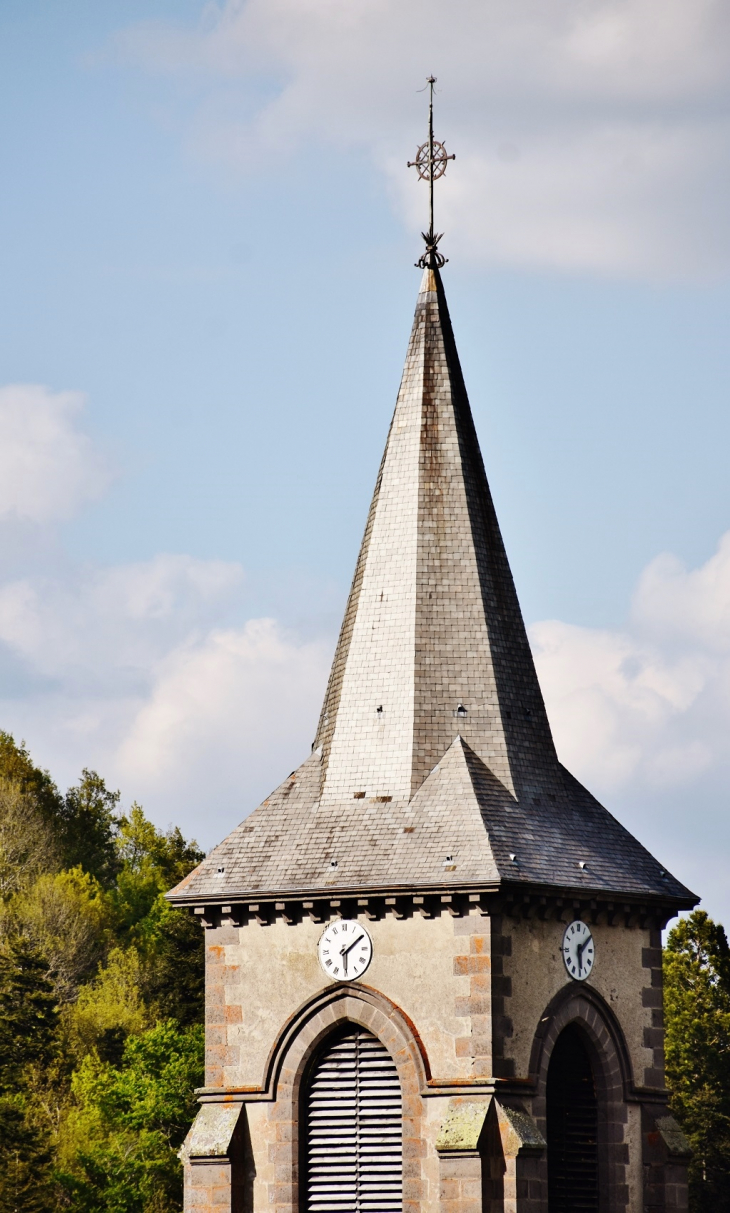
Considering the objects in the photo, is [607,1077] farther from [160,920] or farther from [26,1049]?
[160,920]

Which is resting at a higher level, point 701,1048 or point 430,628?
point 430,628

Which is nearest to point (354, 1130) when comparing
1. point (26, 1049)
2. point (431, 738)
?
point (431, 738)

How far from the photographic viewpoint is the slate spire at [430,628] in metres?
33.9

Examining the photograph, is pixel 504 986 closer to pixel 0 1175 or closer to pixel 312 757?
pixel 312 757

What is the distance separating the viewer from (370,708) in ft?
113

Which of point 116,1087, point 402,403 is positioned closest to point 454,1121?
point 402,403

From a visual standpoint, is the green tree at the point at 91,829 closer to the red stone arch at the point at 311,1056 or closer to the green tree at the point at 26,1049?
the green tree at the point at 26,1049

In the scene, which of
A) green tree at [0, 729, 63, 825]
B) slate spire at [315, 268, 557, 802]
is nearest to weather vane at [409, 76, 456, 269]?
slate spire at [315, 268, 557, 802]

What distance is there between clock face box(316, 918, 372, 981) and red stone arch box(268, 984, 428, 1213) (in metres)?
0.21

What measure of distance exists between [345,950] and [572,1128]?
13.1ft

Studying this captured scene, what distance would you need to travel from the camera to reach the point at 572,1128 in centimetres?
3328

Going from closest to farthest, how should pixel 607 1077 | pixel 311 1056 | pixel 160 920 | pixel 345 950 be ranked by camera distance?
pixel 345 950
pixel 311 1056
pixel 607 1077
pixel 160 920

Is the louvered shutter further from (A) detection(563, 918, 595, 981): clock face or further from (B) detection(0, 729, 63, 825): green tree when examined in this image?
(B) detection(0, 729, 63, 825): green tree

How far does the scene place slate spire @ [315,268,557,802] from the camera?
33.9 metres
